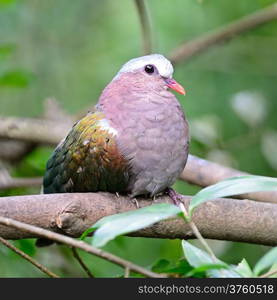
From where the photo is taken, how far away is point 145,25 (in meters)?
3.66

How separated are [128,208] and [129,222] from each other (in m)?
1.10

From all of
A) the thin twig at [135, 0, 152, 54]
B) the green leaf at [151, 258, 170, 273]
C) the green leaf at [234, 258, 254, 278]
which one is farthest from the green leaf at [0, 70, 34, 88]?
the green leaf at [234, 258, 254, 278]

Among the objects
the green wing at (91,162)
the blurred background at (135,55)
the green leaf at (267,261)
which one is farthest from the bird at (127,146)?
the blurred background at (135,55)

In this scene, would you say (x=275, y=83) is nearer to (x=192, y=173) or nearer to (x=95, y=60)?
(x=95, y=60)

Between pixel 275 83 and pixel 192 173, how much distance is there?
192cm

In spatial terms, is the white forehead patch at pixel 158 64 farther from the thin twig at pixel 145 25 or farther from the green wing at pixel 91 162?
the thin twig at pixel 145 25

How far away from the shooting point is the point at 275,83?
4824 millimetres

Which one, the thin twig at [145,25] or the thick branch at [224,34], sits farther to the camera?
the thick branch at [224,34]

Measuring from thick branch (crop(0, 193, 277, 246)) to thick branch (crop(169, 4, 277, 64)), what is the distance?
175 cm

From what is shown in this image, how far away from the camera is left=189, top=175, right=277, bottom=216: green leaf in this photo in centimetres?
145

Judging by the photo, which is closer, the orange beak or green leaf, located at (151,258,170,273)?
green leaf, located at (151,258,170,273)

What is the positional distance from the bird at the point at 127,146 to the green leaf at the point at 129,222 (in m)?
1.06

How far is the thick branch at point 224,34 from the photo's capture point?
4012 mm

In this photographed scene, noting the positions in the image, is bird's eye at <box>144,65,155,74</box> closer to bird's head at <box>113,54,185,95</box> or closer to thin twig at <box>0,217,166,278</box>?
bird's head at <box>113,54,185,95</box>
